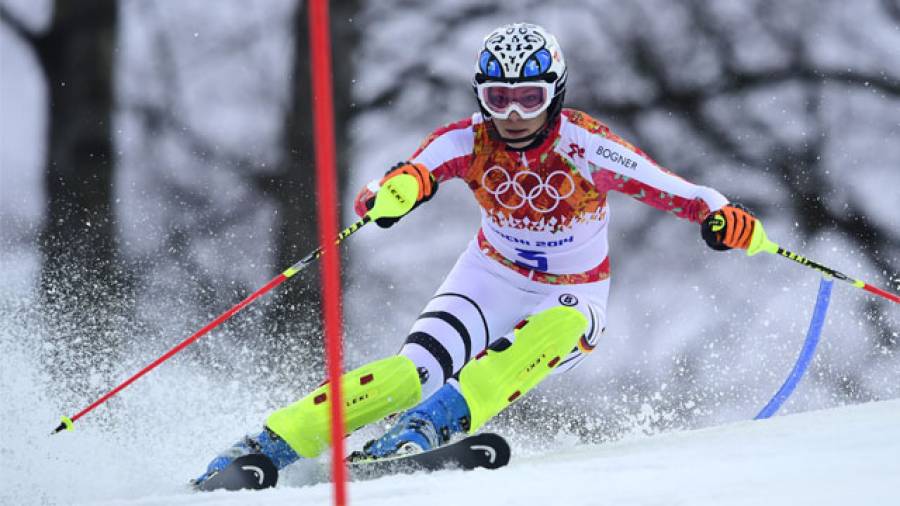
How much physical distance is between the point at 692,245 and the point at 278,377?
18.1 ft

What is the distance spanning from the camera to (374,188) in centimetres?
431

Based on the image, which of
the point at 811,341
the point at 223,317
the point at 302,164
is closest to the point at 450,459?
the point at 223,317

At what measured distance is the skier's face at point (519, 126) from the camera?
4.25m

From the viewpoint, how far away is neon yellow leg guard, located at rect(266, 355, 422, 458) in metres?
4.04

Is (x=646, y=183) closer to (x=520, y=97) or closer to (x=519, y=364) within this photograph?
(x=520, y=97)

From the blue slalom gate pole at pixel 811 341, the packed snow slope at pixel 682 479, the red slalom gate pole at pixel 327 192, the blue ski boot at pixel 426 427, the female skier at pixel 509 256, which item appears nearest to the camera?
the red slalom gate pole at pixel 327 192

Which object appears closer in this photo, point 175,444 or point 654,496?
point 654,496

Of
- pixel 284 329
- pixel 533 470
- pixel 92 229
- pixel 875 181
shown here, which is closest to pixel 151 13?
pixel 92 229

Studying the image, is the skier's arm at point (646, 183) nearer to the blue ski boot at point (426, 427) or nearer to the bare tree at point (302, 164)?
the blue ski boot at point (426, 427)

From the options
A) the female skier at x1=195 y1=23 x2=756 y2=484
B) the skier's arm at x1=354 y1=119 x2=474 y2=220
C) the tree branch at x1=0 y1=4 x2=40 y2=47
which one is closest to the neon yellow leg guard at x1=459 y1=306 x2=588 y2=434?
the female skier at x1=195 y1=23 x2=756 y2=484

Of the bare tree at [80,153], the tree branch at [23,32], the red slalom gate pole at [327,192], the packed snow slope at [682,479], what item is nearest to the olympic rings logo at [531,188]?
the packed snow slope at [682,479]

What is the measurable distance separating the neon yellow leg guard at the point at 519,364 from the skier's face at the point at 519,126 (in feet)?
1.97

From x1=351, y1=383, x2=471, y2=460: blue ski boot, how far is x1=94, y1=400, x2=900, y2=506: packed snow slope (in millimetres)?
243

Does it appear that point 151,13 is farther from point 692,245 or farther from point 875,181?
point 875,181
